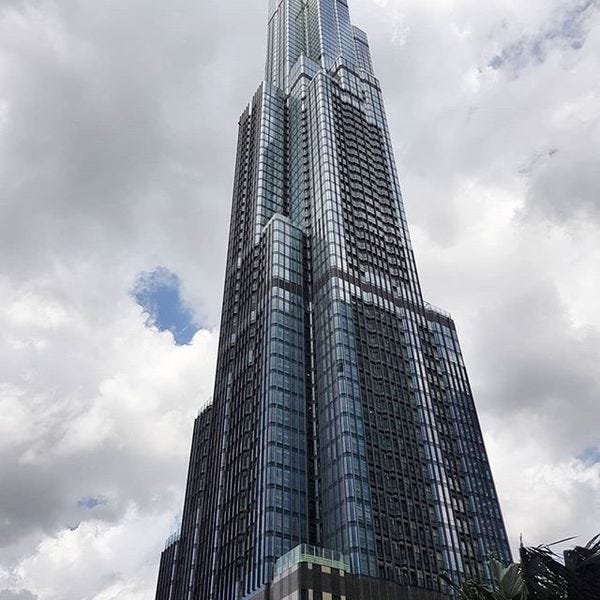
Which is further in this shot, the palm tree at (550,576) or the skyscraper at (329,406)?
the skyscraper at (329,406)

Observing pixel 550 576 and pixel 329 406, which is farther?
pixel 329 406

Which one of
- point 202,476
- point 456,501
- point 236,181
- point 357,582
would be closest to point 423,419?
point 456,501

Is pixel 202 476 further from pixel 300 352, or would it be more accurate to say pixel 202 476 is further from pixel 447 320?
pixel 447 320

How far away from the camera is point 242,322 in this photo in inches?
5546

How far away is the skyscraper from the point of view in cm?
10075

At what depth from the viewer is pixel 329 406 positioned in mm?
117062

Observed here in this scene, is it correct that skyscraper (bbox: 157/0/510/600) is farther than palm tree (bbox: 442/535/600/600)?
Yes

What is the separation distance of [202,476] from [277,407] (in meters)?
29.2

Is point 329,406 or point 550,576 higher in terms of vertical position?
point 329,406

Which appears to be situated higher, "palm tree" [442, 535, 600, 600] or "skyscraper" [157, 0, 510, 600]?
"skyscraper" [157, 0, 510, 600]

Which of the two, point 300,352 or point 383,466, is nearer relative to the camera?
point 383,466

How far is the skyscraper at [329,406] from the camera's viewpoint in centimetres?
10075

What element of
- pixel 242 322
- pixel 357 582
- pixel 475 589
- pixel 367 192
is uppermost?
pixel 367 192

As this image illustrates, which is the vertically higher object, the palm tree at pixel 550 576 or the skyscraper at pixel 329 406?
the skyscraper at pixel 329 406
